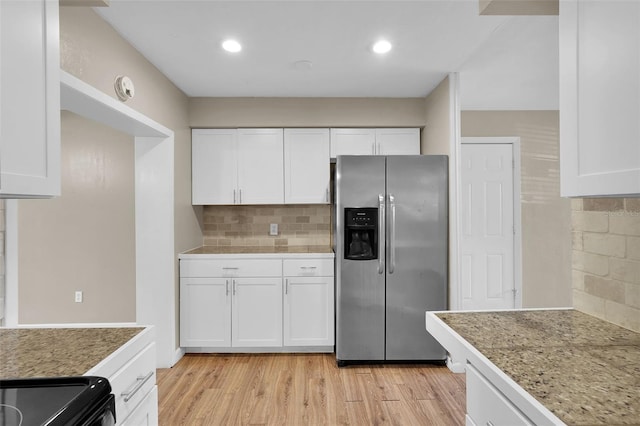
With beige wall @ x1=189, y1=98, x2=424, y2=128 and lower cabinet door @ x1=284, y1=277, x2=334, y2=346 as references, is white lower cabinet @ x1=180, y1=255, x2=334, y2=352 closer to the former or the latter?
lower cabinet door @ x1=284, y1=277, x2=334, y2=346

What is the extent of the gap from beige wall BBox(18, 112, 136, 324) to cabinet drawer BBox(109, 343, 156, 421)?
2.68 meters

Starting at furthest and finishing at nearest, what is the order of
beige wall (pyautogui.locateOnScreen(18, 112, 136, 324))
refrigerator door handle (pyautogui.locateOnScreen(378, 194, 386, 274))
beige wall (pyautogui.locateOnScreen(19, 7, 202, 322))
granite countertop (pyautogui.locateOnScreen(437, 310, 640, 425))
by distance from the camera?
beige wall (pyautogui.locateOnScreen(18, 112, 136, 324)) < refrigerator door handle (pyautogui.locateOnScreen(378, 194, 386, 274)) < beige wall (pyautogui.locateOnScreen(19, 7, 202, 322)) < granite countertop (pyautogui.locateOnScreen(437, 310, 640, 425))

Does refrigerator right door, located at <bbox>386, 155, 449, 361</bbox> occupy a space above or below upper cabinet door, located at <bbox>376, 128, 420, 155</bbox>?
below

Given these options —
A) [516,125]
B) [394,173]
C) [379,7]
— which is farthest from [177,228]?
[516,125]

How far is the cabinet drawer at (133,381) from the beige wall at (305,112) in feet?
8.57

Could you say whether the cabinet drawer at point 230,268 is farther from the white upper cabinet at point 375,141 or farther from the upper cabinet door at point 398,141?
the upper cabinet door at point 398,141

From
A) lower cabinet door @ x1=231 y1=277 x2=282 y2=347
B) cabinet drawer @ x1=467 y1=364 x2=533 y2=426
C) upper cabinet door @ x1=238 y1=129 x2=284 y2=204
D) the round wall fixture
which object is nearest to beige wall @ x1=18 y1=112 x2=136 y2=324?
upper cabinet door @ x1=238 y1=129 x2=284 y2=204

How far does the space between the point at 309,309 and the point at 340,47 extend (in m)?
2.20

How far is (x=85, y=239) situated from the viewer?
12.5ft

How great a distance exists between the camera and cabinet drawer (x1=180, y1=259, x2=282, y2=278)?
3.34m

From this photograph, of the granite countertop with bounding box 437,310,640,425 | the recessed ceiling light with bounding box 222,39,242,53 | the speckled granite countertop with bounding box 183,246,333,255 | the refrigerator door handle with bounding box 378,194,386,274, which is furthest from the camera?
the speckled granite countertop with bounding box 183,246,333,255

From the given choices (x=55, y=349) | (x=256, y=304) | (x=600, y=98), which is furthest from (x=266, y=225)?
(x=600, y=98)

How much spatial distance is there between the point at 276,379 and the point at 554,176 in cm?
346

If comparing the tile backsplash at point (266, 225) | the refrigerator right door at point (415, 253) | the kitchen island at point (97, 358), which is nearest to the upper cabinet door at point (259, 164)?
the tile backsplash at point (266, 225)
